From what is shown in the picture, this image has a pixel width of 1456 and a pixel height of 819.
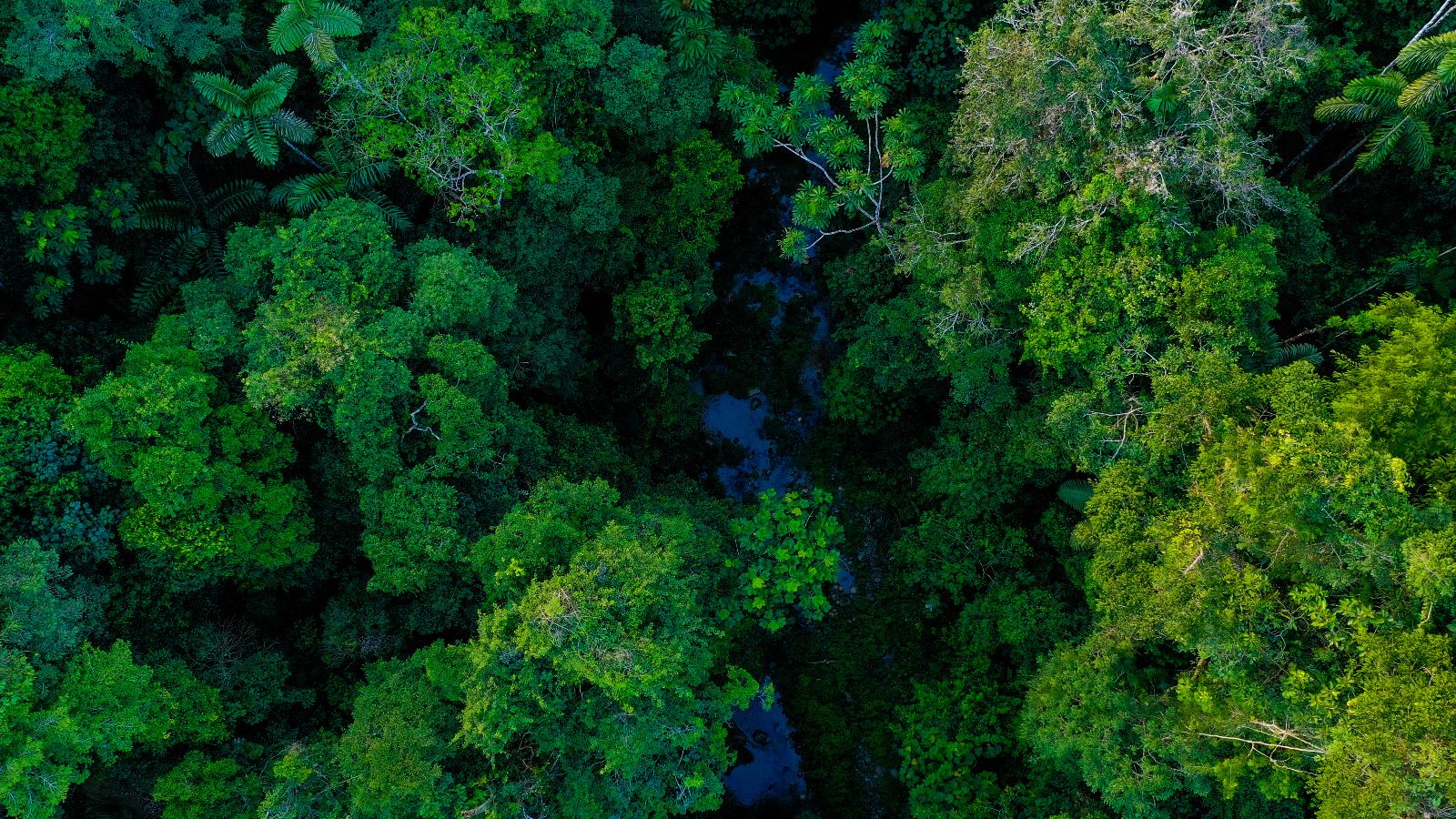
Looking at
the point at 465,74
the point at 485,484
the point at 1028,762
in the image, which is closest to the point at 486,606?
the point at 485,484

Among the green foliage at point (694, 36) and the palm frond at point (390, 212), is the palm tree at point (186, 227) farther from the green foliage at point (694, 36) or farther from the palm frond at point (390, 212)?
the green foliage at point (694, 36)

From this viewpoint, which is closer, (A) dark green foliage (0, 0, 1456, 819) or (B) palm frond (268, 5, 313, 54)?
(A) dark green foliage (0, 0, 1456, 819)

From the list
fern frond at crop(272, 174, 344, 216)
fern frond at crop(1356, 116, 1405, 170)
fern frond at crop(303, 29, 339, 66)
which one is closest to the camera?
fern frond at crop(303, 29, 339, 66)

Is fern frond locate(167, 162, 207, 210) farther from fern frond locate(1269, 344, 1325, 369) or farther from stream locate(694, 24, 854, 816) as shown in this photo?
fern frond locate(1269, 344, 1325, 369)

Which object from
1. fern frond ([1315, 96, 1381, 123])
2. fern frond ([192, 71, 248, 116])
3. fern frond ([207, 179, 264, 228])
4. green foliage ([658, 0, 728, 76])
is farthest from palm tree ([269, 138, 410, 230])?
fern frond ([1315, 96, 1381, 123])

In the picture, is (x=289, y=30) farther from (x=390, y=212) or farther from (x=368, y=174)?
(x=390, y=212)

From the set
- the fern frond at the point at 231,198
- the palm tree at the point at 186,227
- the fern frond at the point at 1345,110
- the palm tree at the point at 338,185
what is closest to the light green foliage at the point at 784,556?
the palm tree at the point at 338,185

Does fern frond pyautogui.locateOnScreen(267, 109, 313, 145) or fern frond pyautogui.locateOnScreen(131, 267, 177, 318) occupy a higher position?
fern frond pyautogui.locateOnScreen(267, 109, 313, 145)

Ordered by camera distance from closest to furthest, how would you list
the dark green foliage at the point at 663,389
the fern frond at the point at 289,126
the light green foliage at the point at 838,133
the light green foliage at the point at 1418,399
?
the light green foliage at the point at 1418,399
the dark green foliage at the point at 663,389
the fern frond at the point at 289,126
the light green foliage at the point at 838,133
